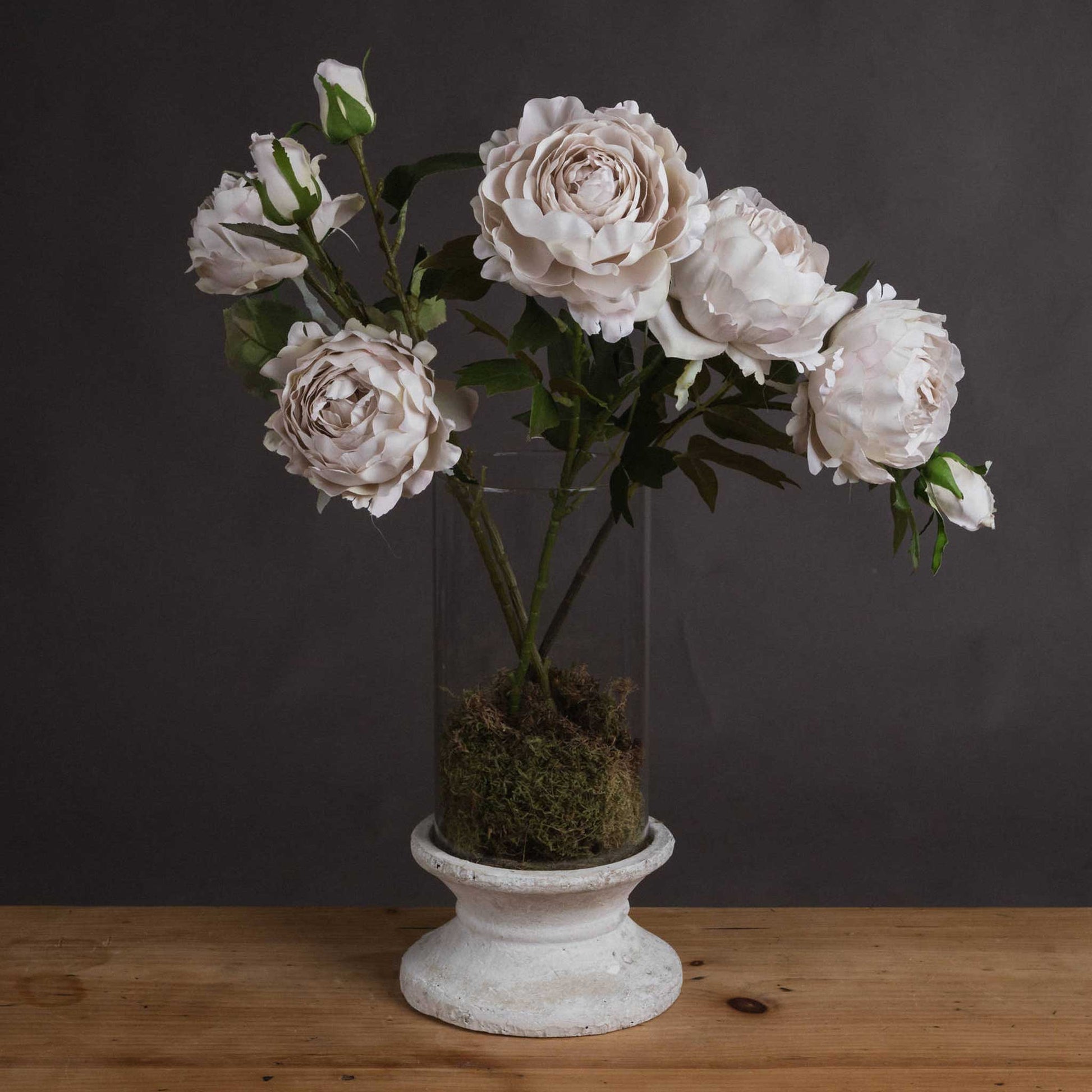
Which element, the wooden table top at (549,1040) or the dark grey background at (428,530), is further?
the dark grey background at (428,530)

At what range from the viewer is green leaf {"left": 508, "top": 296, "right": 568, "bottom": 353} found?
973 mm

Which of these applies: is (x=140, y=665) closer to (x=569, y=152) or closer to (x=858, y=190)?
(x=858, y=190)

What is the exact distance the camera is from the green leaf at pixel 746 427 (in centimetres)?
105

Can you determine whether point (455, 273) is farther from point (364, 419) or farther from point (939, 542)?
point (939, 542)

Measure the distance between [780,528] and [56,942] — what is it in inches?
55.2

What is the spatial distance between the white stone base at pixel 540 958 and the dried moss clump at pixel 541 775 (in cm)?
2

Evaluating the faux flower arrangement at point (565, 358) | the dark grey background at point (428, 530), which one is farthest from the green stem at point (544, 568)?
the dark grey background at point (428, 530)

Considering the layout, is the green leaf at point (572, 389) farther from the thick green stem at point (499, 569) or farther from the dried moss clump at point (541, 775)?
the dried moss clump at point (541, 775)

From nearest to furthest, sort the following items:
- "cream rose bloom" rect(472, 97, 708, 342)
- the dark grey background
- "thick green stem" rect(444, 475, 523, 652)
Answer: "cream rose bloom" rect(472, 97, 708, 342) < "thick green stem" rect(444, 475, 523, 652) < the dark grey background

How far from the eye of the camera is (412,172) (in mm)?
1008

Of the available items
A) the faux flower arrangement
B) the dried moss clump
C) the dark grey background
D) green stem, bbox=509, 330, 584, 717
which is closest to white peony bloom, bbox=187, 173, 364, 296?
the faux flower arrangement

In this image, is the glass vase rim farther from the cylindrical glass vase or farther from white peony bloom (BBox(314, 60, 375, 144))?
white peony bloom (BBox(314, 60, 375, 144))

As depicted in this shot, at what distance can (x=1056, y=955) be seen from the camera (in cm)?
128

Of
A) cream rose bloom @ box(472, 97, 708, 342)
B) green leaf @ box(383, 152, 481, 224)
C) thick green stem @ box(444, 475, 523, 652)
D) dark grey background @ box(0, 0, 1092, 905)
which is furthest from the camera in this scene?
dark grey background @ box(0, 0, 1092, 905)
